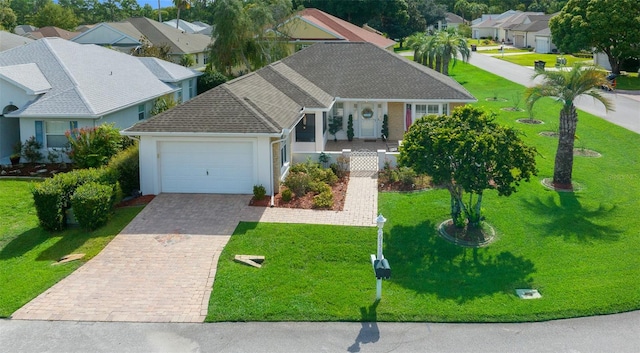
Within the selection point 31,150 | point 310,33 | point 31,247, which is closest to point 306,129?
point 31,150

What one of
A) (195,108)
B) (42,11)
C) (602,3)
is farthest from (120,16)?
(195,108)

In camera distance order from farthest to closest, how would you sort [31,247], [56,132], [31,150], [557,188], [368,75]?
[368,75] → [56,132] → [31,150] → [557,188] → [31,247]

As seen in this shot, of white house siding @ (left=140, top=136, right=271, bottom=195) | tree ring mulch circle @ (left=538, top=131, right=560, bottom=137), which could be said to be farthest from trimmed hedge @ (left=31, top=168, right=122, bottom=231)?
tree ring mulch circle @ (left=538, top=131, right=560, bottom=137)

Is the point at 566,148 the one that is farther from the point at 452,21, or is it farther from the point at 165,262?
the point at 452,21

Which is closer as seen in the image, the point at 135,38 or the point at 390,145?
the point at 390,145

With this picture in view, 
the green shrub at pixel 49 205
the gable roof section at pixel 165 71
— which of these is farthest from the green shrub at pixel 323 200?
the gable roof section at pixel 165 71
